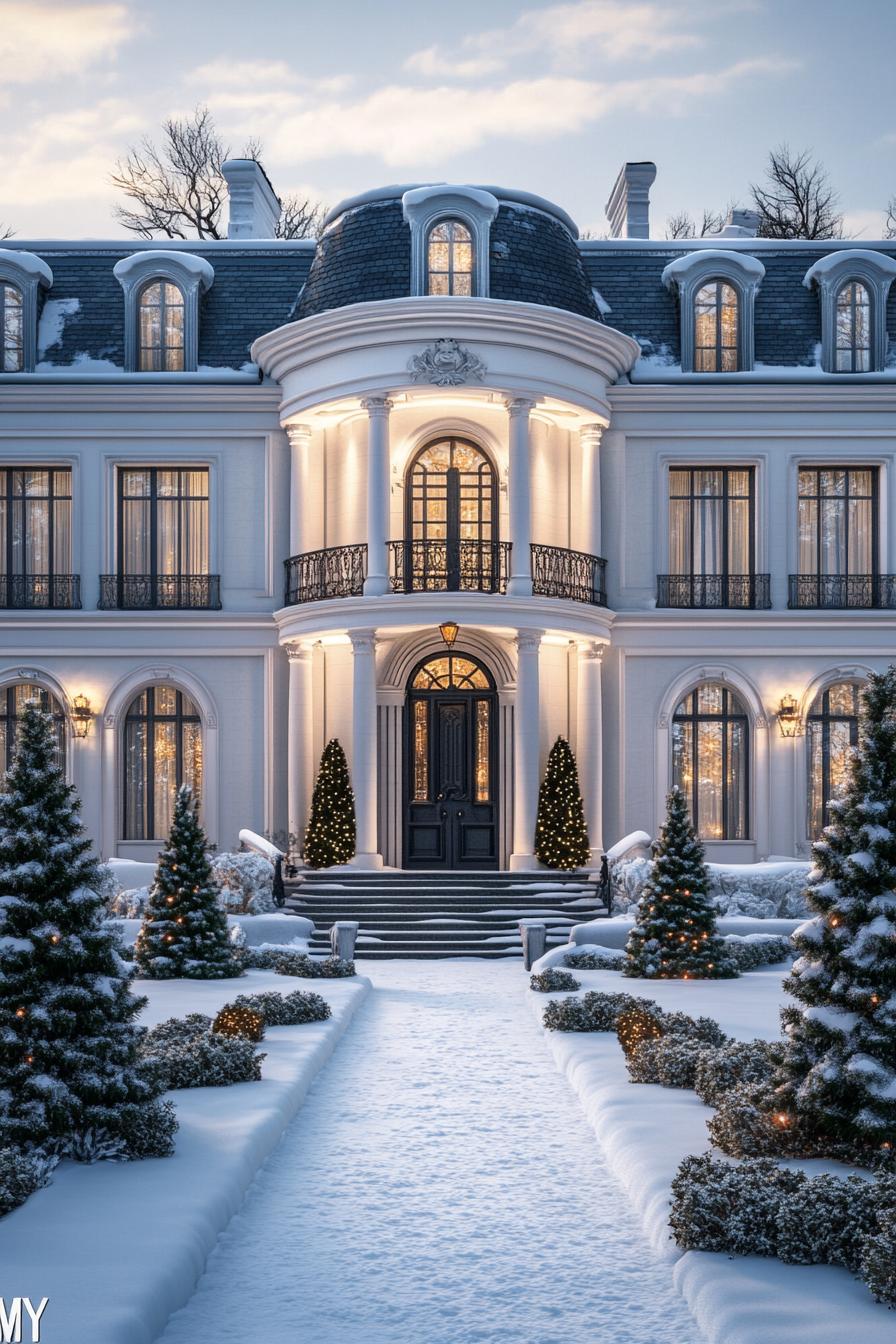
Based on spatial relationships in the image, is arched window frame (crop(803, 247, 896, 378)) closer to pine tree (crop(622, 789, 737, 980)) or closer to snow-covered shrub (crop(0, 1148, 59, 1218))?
pine tree (crop(622, 789, 737, 980))

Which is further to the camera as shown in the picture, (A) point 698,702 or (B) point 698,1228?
(A) point 698,702

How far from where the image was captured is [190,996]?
1377 cm

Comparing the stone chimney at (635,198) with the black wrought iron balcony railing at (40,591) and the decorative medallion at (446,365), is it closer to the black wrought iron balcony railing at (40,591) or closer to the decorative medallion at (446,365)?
the decorative medallion at (446,365)

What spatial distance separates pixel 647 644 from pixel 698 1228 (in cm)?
1698

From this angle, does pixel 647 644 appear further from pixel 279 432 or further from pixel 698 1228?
pixel 698 1228

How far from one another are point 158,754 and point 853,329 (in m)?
12.8

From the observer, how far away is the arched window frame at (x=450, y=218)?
70.1 feet

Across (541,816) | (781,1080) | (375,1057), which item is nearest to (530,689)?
(541,816)

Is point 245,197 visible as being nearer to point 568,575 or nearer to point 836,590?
point 568,575

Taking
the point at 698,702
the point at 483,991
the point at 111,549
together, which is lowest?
the point at 483,991

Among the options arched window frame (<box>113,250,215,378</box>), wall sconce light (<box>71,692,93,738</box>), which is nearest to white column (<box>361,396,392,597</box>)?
arched window frame (<box>113,250,215,378</box>)

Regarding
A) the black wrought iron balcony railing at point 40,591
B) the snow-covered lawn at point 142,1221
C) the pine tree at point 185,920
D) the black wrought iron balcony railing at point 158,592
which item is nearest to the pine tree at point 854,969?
the snow-covered lawn at point 142,1221

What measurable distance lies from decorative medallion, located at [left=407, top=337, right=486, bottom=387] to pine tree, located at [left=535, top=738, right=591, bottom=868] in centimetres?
535

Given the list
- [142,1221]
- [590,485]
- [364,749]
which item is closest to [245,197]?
[590,485]
